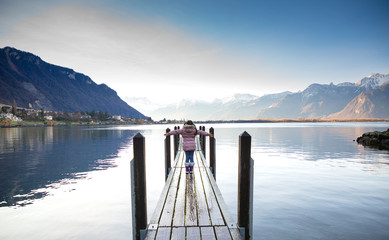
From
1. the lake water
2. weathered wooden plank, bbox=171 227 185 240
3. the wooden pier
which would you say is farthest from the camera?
the lake water

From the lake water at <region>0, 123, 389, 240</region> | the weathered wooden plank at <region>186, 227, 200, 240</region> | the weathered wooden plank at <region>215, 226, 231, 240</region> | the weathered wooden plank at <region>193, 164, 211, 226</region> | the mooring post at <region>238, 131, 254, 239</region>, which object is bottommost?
the lake water at <region>0, 123, 389, 240</region>

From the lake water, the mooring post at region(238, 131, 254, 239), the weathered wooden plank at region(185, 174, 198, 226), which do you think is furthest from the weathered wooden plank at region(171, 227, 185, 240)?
the lake water

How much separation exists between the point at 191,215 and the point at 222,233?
47.4 inches

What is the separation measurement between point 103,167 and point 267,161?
1761 centimetres

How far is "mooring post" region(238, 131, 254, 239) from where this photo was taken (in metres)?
5.95

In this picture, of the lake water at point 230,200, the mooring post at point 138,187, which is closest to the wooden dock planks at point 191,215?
the mooring post at point 138,187

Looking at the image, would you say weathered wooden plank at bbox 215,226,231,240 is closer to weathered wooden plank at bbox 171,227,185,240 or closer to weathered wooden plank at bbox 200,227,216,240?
weathered wooden plank at bbox 200,227,216,240

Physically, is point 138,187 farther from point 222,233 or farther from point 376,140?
point 376,140

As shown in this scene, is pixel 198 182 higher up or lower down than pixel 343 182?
higher up

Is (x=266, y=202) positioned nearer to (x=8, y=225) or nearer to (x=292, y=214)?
(x=292, y=214)

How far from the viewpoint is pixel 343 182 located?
16.9m

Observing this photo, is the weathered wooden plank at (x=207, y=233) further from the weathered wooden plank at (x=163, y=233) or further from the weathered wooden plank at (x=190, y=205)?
the weathered wooden plank at (x=163, y=233)

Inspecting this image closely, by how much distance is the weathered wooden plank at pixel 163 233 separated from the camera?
5.65 metres

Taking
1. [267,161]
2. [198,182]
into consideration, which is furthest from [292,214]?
[267,161]
